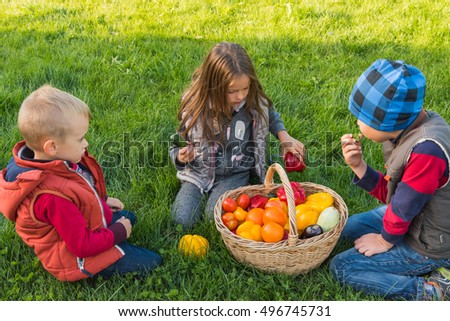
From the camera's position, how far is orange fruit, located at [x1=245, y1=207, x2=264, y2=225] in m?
2.88

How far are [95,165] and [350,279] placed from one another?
5.04 feet

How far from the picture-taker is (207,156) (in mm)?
3400

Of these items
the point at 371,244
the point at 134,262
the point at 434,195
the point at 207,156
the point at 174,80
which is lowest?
the point at 134,262

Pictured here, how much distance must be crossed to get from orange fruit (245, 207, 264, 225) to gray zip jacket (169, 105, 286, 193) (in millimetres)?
587

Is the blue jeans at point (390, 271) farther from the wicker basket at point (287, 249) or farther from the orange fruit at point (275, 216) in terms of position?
the orange fruit at point (275, 216)

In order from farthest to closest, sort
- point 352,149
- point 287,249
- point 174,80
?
point 174,80 < point 352,149 < point 287,249

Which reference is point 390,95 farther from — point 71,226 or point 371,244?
point 71,226

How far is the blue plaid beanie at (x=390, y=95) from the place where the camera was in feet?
7.39

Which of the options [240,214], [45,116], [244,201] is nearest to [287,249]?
[240,214]

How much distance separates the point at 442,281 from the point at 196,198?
1.56 meters

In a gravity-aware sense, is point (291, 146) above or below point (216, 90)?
below

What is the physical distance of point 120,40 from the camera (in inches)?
209

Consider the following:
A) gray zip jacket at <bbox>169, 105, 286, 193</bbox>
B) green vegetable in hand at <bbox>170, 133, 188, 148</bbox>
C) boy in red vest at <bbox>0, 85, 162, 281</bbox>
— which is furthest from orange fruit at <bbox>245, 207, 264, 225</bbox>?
green vegetable in hand at <bbox>170, 133, 188, 148</bbox>
